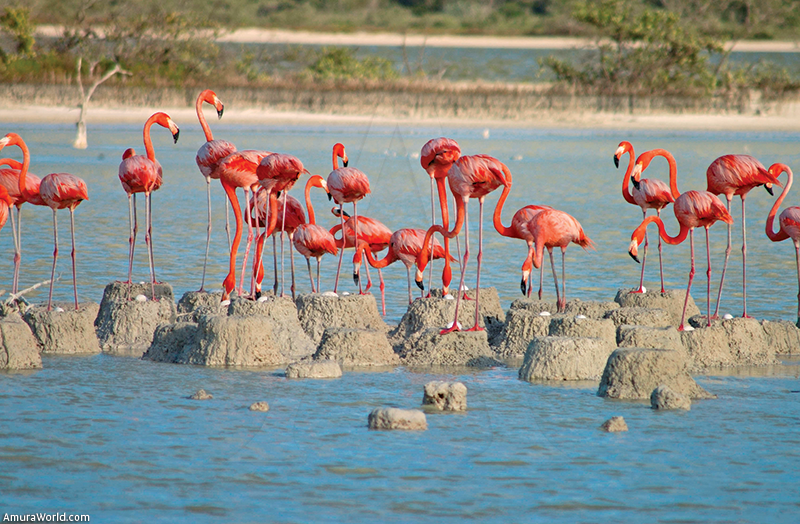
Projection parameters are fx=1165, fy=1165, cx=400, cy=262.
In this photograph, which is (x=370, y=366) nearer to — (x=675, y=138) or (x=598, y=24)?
(x=675, y=138)

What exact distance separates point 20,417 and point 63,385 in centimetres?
86

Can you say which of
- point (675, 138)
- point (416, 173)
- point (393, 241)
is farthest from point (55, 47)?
point (393, 241)

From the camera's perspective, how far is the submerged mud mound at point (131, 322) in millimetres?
8938

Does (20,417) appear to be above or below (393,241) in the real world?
below

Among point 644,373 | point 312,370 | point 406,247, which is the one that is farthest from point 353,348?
point 644,373

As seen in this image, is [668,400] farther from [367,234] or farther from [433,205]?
[367,234]

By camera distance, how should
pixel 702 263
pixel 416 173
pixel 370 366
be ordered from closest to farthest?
pixel 370 366 → pixel 702 263 → pixel 416 173

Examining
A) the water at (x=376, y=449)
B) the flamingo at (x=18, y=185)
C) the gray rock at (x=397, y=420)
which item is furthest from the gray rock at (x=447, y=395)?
the flamingo at (x=18, y=185)

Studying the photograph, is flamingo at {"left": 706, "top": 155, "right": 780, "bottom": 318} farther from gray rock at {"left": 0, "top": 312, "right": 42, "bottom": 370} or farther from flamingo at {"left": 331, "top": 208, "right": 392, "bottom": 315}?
gray rock at {"left": 0, "top": 312, "right": 42, "bottom": 370}

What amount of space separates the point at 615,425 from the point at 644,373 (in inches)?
35.5

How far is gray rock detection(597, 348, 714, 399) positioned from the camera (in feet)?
24.2

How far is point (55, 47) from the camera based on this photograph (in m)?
39.7

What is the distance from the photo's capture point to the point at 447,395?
23.1 feet

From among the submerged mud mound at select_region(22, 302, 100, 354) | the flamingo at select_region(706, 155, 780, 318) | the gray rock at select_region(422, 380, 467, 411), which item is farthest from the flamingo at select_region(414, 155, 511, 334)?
the submerged mud mound at select_region(22, 302, 100, 354)
